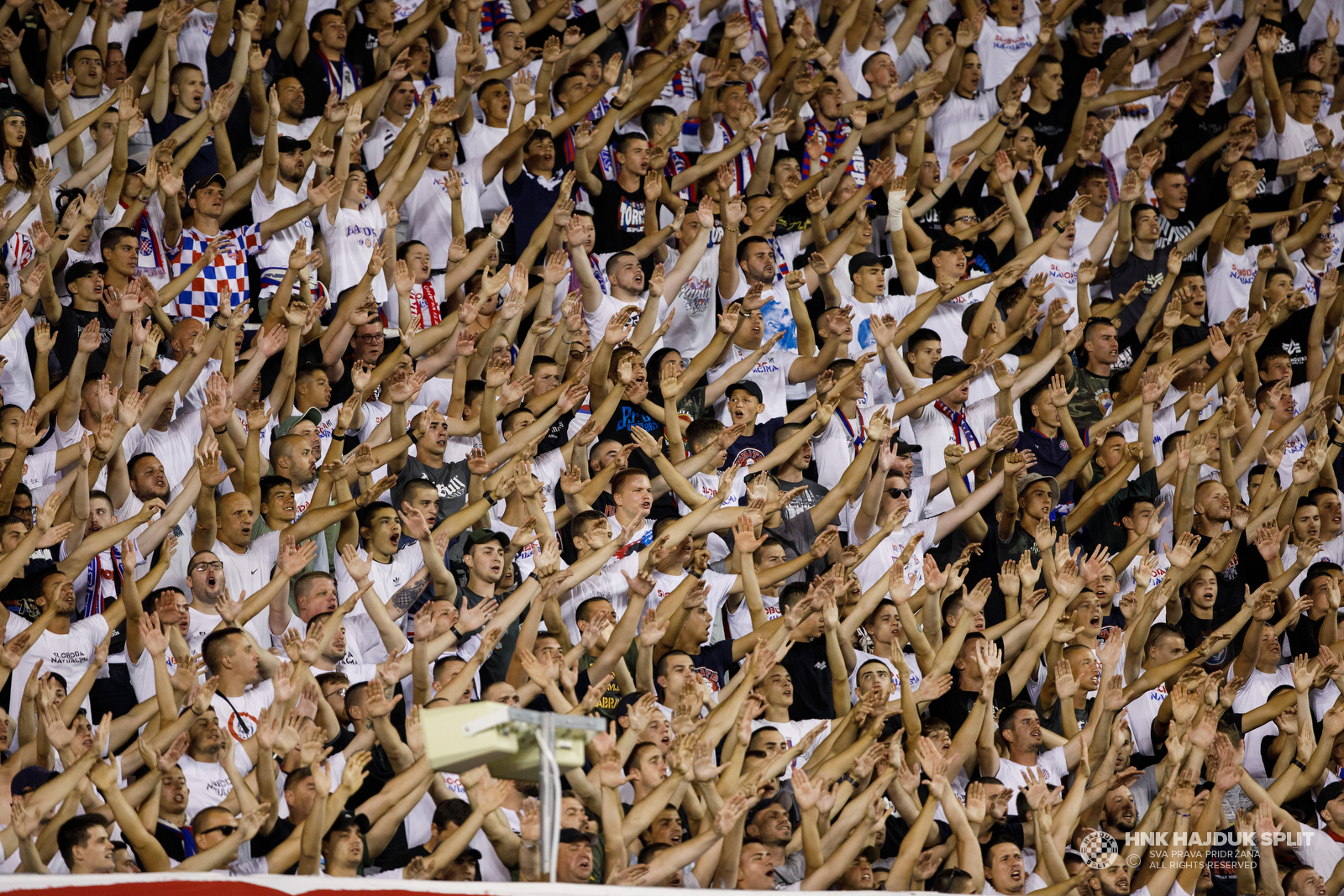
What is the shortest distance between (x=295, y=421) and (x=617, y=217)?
2.03 m

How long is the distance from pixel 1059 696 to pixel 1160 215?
3.29 meters

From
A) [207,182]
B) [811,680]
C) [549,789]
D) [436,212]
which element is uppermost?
[549,789]

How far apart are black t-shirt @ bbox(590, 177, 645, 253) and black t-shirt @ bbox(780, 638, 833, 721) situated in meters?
2.25

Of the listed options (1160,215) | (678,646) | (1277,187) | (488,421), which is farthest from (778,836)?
(1277,187)

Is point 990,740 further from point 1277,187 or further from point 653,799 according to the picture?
point 1277,187

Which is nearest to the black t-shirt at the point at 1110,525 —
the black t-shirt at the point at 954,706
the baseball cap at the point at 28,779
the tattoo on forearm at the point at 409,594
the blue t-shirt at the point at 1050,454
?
the blue t-shirt at the point at 1050,454

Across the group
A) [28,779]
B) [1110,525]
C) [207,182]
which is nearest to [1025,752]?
[1110,525]

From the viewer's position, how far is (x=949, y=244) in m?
8.77

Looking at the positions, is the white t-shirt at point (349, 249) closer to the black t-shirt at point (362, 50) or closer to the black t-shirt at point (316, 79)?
the black t-shirt at point (316, 79)

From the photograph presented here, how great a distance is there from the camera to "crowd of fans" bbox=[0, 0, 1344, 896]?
612 centimetres

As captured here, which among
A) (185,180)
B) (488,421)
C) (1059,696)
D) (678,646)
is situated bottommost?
(1059,696)

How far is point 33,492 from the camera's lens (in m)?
6.71

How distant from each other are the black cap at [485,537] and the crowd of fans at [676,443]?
0.11 ft

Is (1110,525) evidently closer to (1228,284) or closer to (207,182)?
(1228,284)
